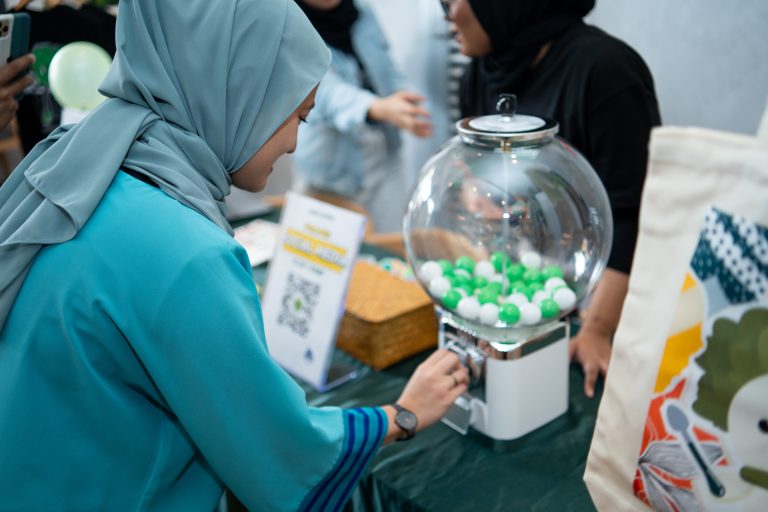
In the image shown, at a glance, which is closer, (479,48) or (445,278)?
(445,278)

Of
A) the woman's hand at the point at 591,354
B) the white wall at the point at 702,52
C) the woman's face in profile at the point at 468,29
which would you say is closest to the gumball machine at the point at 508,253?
the woman's hand at the point at 591,354

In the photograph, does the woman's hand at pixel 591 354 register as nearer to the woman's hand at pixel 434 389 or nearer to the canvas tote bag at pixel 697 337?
the woman's hand at pixel 434 389

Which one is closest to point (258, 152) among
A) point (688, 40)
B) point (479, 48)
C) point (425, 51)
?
point (479, 48)

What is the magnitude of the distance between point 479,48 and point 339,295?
2.55 feet

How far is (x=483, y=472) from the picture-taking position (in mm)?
1146

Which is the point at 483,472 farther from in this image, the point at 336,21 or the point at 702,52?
the point at 336,21

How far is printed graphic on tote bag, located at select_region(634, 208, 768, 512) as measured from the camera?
0.69 m

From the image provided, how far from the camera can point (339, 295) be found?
53.5 inches

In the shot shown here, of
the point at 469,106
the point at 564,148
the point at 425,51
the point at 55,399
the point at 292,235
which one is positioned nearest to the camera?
the point at 55,399

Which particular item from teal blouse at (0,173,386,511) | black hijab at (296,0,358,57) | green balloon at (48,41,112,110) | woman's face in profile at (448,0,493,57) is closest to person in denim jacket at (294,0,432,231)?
black hijab at (296,0,358,57)

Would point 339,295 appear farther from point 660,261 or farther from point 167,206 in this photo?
point 660,261

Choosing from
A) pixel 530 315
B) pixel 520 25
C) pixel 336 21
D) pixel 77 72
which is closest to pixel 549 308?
pixel 530 315

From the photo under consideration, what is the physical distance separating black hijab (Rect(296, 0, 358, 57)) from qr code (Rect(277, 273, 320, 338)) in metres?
1.59

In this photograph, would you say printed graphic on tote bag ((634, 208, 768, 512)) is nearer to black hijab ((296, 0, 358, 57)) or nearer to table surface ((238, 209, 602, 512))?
table surface ((238, 209, 602, 512))
